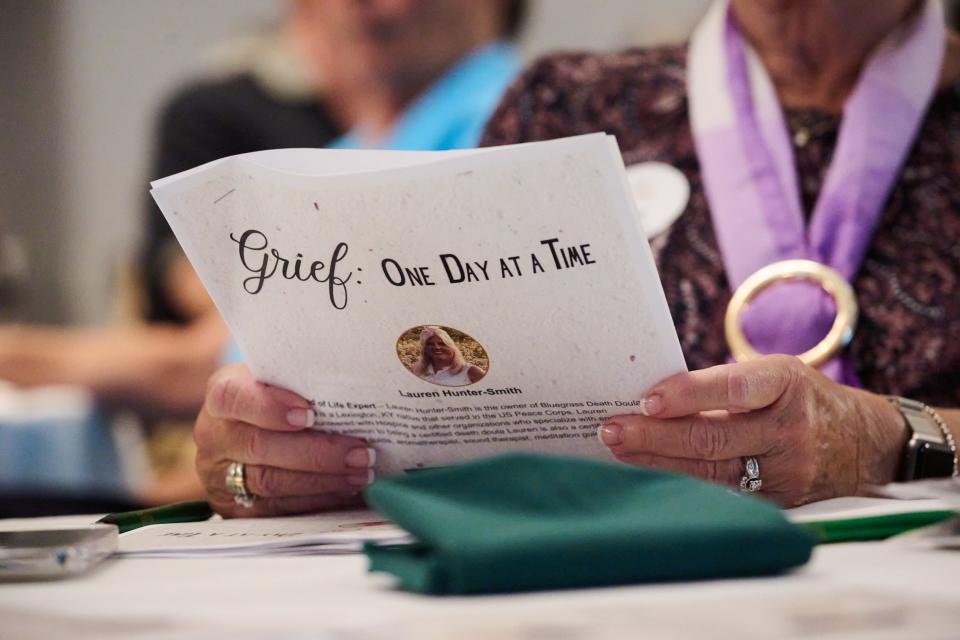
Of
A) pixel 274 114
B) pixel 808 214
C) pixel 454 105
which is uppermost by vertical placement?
pixel 274 114

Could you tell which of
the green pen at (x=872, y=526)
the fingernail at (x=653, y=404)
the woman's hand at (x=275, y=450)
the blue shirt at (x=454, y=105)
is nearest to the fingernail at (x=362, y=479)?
the woman's hand at (x=275, y=450)

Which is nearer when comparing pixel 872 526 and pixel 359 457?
pixel 872 526

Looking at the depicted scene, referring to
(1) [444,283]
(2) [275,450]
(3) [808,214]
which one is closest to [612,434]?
(1) [444,283]

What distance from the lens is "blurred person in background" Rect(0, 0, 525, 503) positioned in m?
2.63

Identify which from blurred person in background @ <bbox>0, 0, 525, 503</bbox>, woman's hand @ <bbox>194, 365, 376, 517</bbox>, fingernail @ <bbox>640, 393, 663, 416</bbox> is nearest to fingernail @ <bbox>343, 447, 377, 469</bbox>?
woman's hand @ <bbox>194, 365, 376, 517</bbox>

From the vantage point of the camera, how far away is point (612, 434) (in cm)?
77

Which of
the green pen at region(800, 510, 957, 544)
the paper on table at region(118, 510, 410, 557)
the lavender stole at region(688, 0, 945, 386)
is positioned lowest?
the green pen at region(800, 510, 957, 544)

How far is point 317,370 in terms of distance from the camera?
0.82 m

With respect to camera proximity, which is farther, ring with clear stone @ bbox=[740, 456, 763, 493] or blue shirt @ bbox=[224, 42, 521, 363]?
blue shirt @ bbox=[224, 42, 521, 363]

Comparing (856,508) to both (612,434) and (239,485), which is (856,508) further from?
(239,485)

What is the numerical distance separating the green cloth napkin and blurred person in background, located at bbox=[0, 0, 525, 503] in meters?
2.04

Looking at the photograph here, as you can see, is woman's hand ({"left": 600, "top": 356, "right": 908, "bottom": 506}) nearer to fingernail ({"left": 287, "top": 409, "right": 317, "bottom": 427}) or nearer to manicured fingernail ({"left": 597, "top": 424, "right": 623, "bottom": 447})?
manicured fingernail ({"left": 597, "top": 424, "right": 623, "bottom": 447})

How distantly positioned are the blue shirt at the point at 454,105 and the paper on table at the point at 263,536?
1556 millimetres

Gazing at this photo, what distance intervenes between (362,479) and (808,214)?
59 cm
